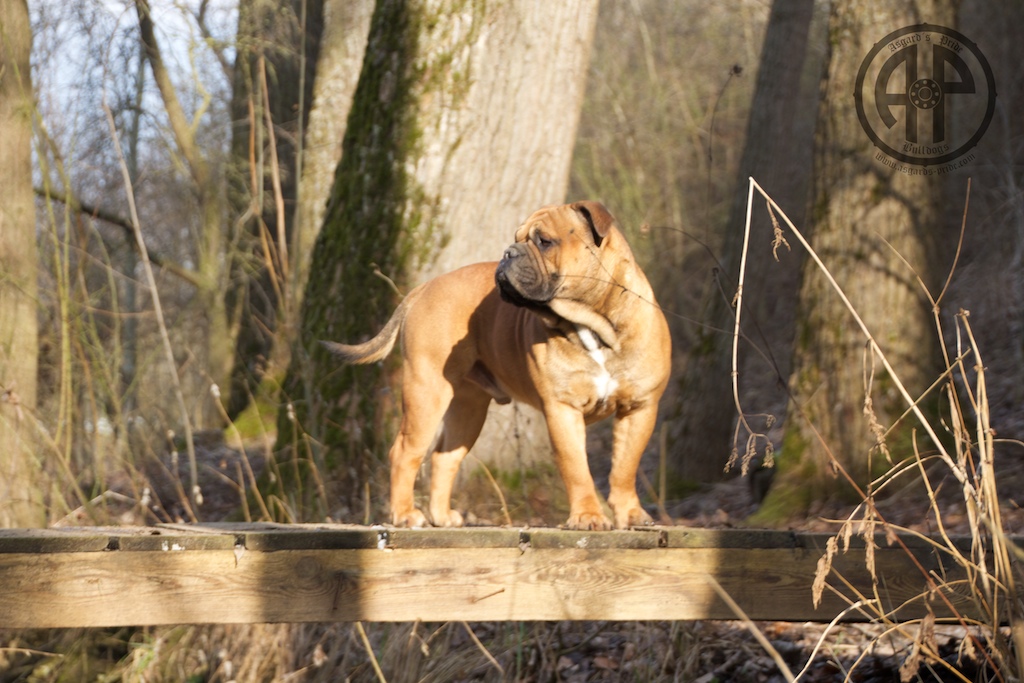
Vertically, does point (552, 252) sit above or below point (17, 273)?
above

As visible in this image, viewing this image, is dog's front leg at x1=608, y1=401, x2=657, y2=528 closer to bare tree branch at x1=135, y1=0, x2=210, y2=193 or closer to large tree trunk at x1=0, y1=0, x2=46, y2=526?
large tree trunk at x1=0, y1=0, x2=46, y2=526

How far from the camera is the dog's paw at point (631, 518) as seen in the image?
13.6 feet

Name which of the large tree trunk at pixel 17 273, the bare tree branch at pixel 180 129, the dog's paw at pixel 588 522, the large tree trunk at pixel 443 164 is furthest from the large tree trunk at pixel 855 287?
the bare tree branch at pixel 180 129

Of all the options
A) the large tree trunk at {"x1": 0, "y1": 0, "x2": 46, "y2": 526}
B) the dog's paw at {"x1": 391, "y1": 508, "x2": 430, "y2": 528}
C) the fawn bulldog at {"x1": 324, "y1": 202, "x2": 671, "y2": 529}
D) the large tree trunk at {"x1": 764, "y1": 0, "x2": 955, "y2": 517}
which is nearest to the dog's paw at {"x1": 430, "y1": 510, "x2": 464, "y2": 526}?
the fawn bulldog at {"x1": 324, "y1": 202, "x2": 671, "y2": 529}

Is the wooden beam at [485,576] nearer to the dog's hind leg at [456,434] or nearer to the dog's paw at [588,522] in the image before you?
the dog's paw at [588,522]

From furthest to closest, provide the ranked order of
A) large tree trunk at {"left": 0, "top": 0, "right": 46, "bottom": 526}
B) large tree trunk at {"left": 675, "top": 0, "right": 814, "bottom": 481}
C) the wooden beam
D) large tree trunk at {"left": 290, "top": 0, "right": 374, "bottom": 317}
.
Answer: large tree trunk at {"left": 290, "top": 0, "right": 374, "bottom": 317} → large tree trunk at {"left": 675, "top": 0, "right": 814, "bottom": 481} → large tree trunk at {"left": 0, "top": 0, "right": 46, "bottom": 526} → the wooden beam

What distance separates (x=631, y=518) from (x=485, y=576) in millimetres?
692

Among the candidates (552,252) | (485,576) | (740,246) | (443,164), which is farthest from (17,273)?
(740,246)

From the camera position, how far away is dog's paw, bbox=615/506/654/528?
163 inches

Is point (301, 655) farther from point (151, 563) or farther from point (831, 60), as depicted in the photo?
point (831, 60)

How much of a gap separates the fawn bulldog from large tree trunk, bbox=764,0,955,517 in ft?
9.53

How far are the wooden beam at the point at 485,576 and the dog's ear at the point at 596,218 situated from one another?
3.88 feet

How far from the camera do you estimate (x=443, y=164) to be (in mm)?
6508

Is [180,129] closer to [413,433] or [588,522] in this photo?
[413,433]
